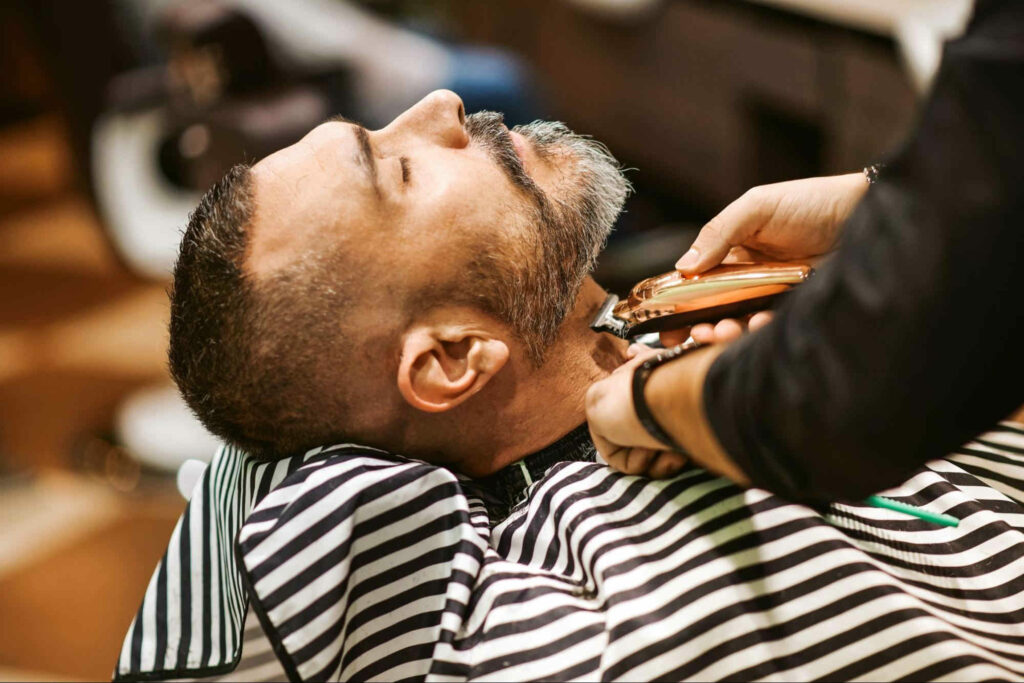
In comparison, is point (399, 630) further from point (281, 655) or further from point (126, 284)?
point (126, 284)

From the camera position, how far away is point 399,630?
47.3 inches

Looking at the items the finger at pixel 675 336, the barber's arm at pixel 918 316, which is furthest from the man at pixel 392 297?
the barber's arm at pixel 918 316

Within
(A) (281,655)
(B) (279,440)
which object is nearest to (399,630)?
(A) (281,655)

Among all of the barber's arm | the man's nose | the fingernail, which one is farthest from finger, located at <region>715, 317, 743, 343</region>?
the man's nose

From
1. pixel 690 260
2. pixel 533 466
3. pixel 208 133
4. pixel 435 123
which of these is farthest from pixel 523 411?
pixel 208 133

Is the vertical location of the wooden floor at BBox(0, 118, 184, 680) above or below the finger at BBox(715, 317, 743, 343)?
below

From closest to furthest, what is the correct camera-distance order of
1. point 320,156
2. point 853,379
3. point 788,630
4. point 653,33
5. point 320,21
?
point 853,379 < point 788,630 < point 320,156 < point 320,21 < point 653,33

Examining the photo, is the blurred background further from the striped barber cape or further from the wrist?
the wrist

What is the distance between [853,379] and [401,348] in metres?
0.65

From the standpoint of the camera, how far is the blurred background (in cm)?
270

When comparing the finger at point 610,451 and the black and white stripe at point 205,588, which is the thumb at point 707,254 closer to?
the finger at point 610,451

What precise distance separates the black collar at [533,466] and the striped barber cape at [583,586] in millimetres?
87

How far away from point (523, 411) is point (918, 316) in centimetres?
69

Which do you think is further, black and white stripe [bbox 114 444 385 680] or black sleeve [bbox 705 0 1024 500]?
black and white stripe [bbox 114 444 385 680]
